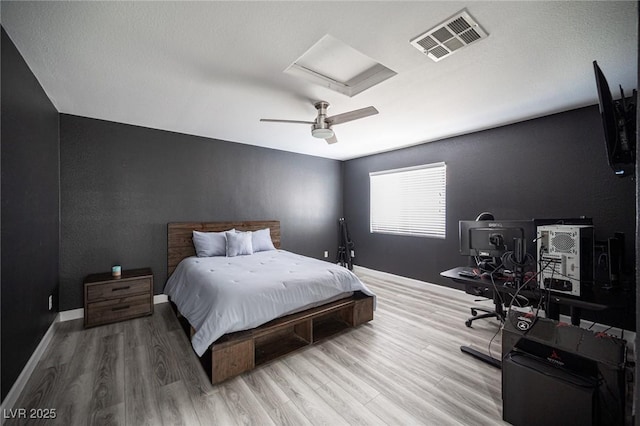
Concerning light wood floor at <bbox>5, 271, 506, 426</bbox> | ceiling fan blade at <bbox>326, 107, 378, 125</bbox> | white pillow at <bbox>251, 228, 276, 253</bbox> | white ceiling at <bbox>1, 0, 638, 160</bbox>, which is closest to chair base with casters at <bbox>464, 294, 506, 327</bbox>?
light wood floor at <bbox>5, 271, 506, 426</bbox>

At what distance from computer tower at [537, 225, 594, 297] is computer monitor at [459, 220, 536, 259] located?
12 cm

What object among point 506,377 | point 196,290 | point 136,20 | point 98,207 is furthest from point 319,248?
point 136,20

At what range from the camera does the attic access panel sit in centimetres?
187

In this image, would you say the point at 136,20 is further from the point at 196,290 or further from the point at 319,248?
the point at 319,248

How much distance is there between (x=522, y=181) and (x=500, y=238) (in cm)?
175

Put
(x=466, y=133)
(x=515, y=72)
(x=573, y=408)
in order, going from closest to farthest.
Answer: (x=573, y=408)
(x=515, y=72)
(x=466, y=133)

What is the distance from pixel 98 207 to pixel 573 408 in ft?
15.4

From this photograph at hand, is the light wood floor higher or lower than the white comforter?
lower

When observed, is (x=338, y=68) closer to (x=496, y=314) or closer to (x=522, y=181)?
(x=522, y=181)

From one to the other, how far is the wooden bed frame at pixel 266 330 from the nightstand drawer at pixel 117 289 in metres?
0.52

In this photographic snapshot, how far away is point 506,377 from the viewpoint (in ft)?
5.26

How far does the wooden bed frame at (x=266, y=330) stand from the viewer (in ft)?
6.49

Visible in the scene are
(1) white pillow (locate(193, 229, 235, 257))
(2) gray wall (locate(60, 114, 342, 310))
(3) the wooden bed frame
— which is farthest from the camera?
(1) white pillow (locate(193, 229, 235, 257))

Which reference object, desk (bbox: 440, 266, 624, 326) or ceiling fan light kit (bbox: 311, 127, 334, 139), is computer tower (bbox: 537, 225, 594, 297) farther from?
ceiling fan light kit (bbox: 311, 127, 334, 139)
